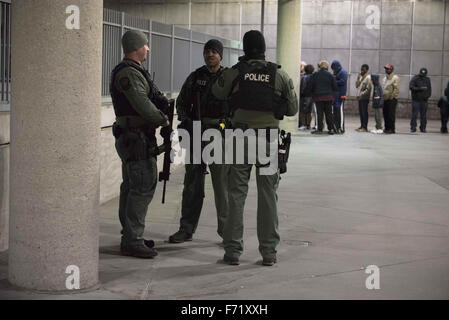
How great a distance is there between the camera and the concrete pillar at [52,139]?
18.2 ft

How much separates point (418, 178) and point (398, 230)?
4.38 meters

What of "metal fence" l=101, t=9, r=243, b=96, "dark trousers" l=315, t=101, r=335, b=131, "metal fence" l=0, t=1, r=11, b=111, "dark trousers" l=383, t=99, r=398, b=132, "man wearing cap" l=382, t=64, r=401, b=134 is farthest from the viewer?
"dark trousers" l=383, t=99, r=398, b=132

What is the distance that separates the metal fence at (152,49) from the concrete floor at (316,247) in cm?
171

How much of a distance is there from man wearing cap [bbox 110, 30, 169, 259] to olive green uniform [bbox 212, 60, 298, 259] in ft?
2.00

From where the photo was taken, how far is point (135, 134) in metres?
6.95

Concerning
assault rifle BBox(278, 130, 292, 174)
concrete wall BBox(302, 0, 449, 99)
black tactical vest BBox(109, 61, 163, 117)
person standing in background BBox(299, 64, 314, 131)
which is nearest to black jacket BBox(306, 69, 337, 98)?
person standing in background BBox(299, 64, 314, 131)

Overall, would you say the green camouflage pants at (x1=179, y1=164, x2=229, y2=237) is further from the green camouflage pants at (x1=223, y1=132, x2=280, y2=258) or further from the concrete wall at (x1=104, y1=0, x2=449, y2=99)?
the concrete wall at (x1=104, y1=0, x2=449, y2=99)

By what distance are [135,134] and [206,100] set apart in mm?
973

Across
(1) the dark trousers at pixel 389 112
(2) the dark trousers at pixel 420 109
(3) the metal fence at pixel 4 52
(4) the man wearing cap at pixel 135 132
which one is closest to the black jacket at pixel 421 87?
(2) the dark trousers at pixel 420 109

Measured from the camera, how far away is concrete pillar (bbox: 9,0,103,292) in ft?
18.2

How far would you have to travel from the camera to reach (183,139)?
25.1 ft

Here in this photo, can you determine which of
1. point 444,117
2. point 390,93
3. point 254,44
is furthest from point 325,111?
point 254,44

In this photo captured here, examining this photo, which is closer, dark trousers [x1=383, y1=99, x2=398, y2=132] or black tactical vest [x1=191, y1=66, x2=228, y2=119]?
black tactical vest [x1=191, y1=66, x2=228, y2=119]

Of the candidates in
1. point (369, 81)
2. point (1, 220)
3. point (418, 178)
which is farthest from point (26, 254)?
point (369, 81)
